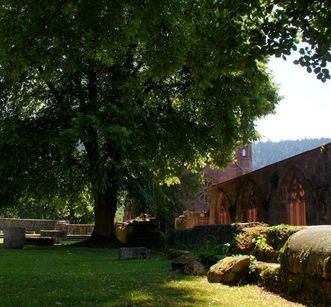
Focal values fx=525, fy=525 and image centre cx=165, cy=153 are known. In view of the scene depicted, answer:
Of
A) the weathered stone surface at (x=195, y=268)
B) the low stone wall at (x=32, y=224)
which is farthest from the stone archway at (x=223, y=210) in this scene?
the low stone wall at (x=32, y=224)

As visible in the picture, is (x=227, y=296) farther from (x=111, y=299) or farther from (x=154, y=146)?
(x=154, y=146)

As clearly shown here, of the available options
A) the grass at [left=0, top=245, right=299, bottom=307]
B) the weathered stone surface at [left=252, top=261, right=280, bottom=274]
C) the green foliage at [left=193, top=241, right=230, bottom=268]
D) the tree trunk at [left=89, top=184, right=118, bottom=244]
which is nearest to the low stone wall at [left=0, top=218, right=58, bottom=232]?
the tree trunk at [left=89, top=184, right=118, bottom=244]

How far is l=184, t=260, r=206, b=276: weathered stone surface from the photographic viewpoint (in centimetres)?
1140

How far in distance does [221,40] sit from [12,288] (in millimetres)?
5547

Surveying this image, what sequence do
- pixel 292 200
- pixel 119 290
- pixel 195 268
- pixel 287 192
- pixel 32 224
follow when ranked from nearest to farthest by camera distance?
pixel 119 290, pixel 195 268, pixel 292 200, pixel 287 192, pixel 32 224

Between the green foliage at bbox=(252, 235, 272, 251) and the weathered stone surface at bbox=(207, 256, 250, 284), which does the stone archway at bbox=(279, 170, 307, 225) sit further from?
the weathered stone surface at bbox=(207, 256, 250, 284)

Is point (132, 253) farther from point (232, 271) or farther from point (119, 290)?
point (119, 290)

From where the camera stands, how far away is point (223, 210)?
2791cm

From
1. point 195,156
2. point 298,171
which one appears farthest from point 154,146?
point 298,171

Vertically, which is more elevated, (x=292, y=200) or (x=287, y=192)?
(x=287, y=192)

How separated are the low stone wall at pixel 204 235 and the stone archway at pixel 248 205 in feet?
12.6

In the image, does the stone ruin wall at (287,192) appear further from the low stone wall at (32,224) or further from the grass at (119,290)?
the low stone wall at (32,224)

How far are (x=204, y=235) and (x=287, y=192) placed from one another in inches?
139

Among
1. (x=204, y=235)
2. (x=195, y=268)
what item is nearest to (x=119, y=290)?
(x=195, y=268)
